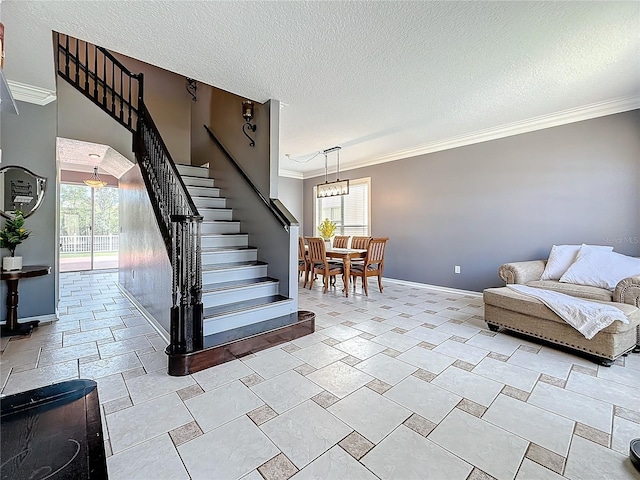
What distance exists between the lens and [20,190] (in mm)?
3242

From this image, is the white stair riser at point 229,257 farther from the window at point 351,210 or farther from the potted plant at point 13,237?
the window at point 351,210

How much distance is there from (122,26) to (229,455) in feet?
9.55

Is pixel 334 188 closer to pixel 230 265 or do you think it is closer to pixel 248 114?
pixel 248 114

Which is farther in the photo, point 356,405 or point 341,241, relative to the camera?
point 341,241

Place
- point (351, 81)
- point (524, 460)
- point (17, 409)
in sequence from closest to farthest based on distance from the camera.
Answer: point (17, 409)
point (524, 460)
point (351, 81)

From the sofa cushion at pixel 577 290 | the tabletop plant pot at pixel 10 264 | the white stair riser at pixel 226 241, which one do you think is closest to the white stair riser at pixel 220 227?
the white stair riser at pixel 226 241

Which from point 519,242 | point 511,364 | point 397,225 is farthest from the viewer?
point 397,225

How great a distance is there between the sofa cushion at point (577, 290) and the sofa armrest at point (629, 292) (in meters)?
0.17

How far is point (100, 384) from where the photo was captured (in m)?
2.06

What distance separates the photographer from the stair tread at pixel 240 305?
109 inches

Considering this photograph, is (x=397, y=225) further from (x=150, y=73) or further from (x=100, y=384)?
(x=150, y=73)

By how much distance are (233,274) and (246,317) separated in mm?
716

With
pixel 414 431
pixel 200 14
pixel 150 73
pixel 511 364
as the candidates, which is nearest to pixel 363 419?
pixel 414 431

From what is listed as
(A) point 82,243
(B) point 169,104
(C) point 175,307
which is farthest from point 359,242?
(A) point 82,243
